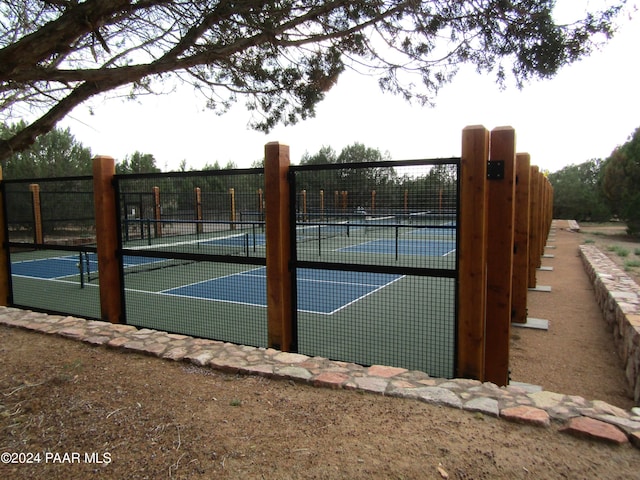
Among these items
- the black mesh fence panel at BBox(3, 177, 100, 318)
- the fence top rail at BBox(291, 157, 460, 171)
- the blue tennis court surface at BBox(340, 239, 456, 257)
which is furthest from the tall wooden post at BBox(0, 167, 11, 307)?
the blue tennis court surface at BBox(340, 239, 456, 257)

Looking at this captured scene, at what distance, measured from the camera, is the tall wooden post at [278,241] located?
10.8ft

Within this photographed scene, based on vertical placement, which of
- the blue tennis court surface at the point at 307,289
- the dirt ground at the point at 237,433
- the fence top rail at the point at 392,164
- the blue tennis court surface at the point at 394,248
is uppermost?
the fence top rail at the point at 392,164

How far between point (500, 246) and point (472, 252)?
0.29m

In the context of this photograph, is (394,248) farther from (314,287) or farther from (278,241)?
(278,241)

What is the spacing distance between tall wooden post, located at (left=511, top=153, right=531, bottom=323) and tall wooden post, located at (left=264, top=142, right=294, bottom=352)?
2505 millimetres

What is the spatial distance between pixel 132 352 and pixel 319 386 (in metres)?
1.57

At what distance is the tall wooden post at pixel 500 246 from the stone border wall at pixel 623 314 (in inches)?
52.5

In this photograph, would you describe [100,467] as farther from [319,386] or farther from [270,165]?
[270,165]

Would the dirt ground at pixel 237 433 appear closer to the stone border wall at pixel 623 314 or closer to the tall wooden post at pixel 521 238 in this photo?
the stone border wall at pixel 623 314

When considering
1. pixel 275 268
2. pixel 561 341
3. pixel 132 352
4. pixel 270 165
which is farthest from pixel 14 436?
pixel 561 341

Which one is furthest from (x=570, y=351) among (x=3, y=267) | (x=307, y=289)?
(x=3, y=267)

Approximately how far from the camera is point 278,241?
10.9 feet

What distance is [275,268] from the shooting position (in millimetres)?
3322

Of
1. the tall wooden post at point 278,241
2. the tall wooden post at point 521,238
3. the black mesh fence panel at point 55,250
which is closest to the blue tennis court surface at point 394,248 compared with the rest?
the tall wooden post at point 521,238
